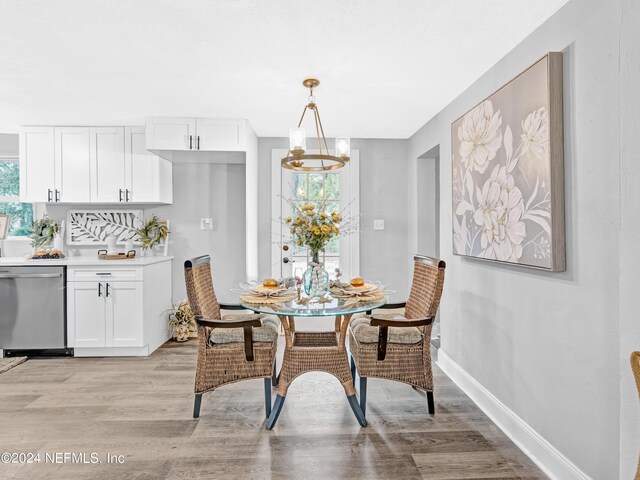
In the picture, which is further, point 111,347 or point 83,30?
point 111,347

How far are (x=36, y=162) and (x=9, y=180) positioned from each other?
0.79 metres

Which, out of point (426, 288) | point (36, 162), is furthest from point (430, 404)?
point (36, 162)

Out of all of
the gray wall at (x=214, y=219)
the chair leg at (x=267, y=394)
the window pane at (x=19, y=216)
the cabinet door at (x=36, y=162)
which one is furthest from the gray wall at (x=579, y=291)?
the window pane at (x=19, y=216)

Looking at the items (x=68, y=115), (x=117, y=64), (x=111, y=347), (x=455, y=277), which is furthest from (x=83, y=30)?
(x=455, y=277)

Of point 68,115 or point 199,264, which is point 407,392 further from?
point 68,115

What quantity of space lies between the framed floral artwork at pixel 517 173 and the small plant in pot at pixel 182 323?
116 inches

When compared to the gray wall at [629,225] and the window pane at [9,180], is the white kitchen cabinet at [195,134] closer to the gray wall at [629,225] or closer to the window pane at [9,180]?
the window pane at [9,180]

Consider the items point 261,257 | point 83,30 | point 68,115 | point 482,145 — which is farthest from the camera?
point 261,257

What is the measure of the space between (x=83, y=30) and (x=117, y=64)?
1.36 ft

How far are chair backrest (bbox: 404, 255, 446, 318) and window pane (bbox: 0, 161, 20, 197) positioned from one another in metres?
4.59

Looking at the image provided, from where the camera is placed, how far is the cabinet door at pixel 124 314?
352 cm

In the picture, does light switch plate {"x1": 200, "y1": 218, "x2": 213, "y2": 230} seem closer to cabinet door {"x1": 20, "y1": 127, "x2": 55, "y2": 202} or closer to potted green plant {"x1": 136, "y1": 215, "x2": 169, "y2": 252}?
potted green plant {"x1": 136, "y1": 215, "x2": 169, "y2": 252}

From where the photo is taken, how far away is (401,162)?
4430 millimetres

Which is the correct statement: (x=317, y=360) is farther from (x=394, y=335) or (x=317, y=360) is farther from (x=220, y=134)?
(x=220, y=134)
